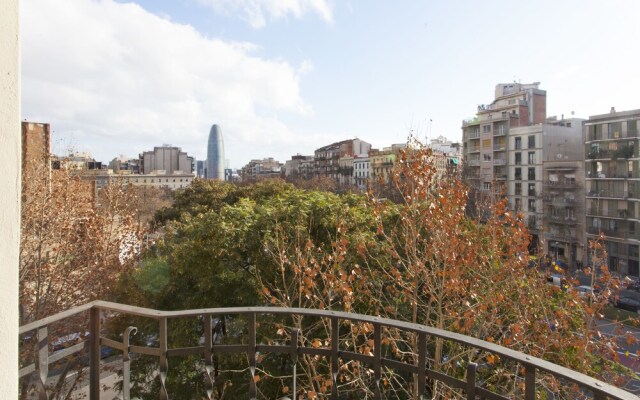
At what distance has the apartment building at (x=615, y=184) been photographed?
3603cm

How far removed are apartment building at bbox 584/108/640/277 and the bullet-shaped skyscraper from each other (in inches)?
6124

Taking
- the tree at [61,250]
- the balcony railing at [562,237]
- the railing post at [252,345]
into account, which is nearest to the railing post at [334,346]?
the railing post at [252,345]

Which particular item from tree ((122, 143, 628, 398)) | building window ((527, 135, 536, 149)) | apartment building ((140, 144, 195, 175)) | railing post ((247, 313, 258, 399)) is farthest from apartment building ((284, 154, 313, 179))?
railing post ((247, 313, 258, 399))

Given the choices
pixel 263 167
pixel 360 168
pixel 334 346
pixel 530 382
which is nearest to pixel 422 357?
pixel 334 346

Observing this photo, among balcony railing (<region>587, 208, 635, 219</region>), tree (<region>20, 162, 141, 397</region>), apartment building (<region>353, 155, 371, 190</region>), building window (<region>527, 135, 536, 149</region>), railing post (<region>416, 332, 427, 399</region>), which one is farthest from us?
apartment building (<region>353, 155, 371, 190</region>)

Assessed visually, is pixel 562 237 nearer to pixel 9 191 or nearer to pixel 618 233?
pixel 618 233

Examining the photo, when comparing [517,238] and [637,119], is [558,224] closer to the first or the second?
[637,119]

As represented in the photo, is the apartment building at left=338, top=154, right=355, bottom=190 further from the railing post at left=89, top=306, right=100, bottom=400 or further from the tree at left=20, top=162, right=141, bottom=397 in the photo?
the railing post at left=89, top=306, right=100, bottom=400

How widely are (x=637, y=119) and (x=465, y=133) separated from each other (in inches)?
747

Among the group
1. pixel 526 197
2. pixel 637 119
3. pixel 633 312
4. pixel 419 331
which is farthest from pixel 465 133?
pixel 419 331

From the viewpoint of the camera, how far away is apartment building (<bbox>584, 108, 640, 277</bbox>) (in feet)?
118

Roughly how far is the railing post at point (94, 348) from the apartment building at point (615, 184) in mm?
39692

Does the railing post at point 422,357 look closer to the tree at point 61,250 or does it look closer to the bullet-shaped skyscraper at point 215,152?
the tree at point 61,250

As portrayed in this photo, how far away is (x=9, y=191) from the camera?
4.61 ft
